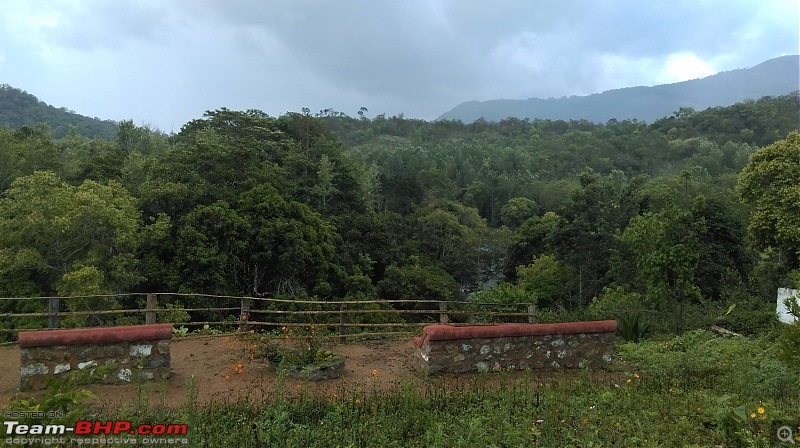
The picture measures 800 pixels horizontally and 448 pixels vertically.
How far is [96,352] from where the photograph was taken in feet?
19.7

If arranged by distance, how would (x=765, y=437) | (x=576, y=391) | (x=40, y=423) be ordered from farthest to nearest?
(x=576, y=391) → (x=765, y=437) → (x=40, y=423)

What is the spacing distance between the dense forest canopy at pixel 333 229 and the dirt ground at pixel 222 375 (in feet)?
25.4

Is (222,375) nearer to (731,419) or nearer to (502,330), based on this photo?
(502,330)

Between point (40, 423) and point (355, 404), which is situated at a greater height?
point (40, 423)

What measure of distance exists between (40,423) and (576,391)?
209 inches

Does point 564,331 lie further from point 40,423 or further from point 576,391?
point 40,423

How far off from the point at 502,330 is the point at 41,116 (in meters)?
94.8

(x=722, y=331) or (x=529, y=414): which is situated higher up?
(x=529, y=414)

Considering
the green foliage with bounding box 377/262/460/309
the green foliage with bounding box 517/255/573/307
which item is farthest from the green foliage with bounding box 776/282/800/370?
the green foliage with bounding box 517/255/573/307

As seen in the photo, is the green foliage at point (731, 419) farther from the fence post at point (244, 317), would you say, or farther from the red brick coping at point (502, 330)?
the fence post at point (244, 317)

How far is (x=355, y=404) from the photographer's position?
5.30 metres

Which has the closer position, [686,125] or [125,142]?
[125,142]

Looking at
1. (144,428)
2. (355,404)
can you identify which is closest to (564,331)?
(355,404)

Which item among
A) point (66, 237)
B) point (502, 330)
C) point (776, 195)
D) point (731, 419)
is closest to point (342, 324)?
point (502, 330)
